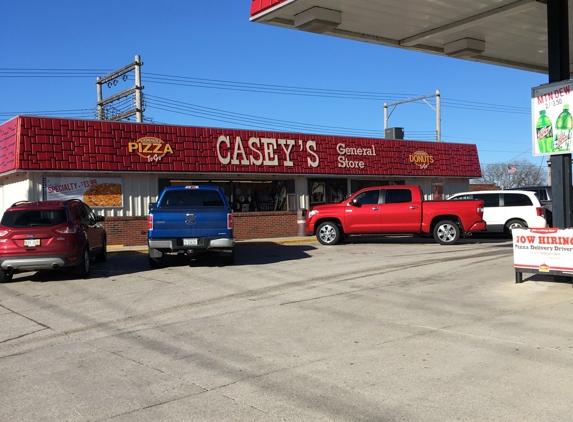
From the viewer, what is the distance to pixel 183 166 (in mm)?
22094

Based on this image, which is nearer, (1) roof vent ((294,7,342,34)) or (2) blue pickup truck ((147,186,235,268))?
(1) roof vent ((294,7,342,34))

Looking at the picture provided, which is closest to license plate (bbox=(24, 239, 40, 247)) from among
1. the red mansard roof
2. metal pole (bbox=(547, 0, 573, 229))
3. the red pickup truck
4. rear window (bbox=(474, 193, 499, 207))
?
the red mansard roof

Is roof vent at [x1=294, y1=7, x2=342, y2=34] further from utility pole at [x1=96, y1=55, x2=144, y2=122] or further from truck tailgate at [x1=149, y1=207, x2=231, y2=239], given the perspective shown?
utility pole at [x1=96, y1=55, x2=144, y2=122]

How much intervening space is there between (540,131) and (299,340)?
20.9 feet

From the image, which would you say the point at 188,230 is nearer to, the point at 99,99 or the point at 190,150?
the point at 190,150

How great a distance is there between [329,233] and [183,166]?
249 inches

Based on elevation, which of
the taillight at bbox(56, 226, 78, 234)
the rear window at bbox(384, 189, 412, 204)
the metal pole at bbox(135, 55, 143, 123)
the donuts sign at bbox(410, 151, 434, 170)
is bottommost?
the taillight at bbox(56, 226, 78, 234)

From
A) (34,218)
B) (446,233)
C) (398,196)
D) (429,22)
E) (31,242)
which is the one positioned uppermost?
(429,22)

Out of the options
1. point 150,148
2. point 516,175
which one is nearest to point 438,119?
point 150,148

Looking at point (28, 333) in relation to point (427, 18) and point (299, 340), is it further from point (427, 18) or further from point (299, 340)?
point (427, 18)

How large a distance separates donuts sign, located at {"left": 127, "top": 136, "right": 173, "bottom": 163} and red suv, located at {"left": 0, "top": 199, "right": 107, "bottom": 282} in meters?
7.70

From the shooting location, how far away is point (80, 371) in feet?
20.4

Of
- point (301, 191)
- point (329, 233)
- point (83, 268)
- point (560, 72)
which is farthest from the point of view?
point (301, 191)

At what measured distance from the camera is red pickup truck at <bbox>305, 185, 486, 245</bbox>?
60.6 feet
